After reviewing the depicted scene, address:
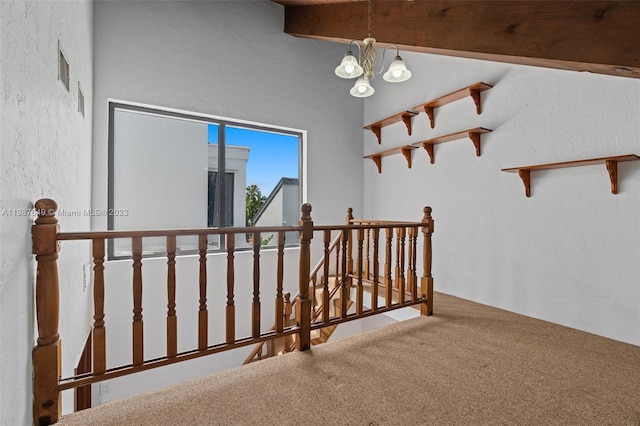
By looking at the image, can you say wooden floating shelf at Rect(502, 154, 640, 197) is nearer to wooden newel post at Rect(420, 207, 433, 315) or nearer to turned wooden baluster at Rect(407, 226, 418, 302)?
wooden newel post at Rect(420, 207, 433, 315)

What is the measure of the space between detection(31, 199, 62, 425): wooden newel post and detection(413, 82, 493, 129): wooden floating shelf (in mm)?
3355

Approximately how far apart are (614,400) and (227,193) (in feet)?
11.7

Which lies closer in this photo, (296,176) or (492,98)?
(492,98)

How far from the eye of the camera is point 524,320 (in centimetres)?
267

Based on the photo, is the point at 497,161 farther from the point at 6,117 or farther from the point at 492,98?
the point at 6,117

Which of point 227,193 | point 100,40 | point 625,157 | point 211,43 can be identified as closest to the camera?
point 625,157

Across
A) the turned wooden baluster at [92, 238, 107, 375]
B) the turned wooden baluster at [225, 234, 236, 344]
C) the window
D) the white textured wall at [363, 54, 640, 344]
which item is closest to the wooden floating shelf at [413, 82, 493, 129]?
the white textured wall at [363, 54, 640, 344]

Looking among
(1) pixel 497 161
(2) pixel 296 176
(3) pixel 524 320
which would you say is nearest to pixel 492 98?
(1) pixel 497 161

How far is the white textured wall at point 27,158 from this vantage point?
105 centimetres

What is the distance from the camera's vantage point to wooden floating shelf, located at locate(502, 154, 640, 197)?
221 cm

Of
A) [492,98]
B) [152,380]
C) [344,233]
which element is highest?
[492,98]

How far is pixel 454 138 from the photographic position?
3.44 meters

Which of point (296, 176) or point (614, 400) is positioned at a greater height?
point (296, 176)

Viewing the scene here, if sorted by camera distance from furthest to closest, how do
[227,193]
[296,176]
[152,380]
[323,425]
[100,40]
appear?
[296,176] → [227,193] → [152,380] → [100,40] → [323,425]
